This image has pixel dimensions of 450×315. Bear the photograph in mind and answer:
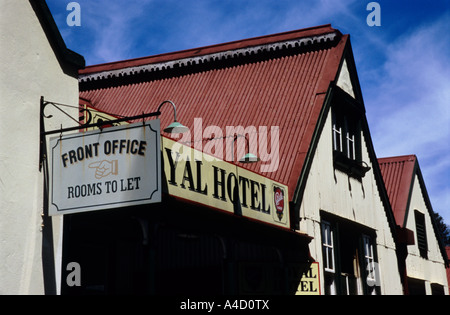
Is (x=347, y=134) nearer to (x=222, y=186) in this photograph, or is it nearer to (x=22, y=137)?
(x=222, y=186)

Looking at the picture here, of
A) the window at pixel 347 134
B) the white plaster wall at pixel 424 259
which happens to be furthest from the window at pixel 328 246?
the white plaster wall at pixel 424 259

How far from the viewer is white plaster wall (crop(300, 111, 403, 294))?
1677 centimetres

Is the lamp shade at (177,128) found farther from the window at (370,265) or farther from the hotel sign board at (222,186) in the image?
the window at (370,265)

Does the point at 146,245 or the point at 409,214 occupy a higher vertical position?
the point at 409,214

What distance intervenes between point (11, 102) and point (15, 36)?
1.10 m

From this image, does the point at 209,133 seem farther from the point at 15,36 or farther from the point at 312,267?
the point at 15,36

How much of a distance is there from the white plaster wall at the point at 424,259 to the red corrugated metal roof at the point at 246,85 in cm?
771

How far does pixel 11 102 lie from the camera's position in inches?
380

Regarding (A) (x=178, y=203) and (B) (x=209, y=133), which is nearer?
(A) (x=178, y=203)

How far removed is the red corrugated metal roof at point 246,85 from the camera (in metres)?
17.9

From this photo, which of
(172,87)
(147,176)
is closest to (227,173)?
(147,176)

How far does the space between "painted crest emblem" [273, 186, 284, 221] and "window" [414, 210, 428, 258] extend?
38.9 ft

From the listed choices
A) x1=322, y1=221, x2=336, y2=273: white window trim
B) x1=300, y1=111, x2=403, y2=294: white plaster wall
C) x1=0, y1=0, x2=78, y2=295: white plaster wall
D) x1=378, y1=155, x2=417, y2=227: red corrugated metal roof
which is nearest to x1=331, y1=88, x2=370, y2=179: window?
x1=300, y1=111, x2=403, y2=294: white plaster wall
